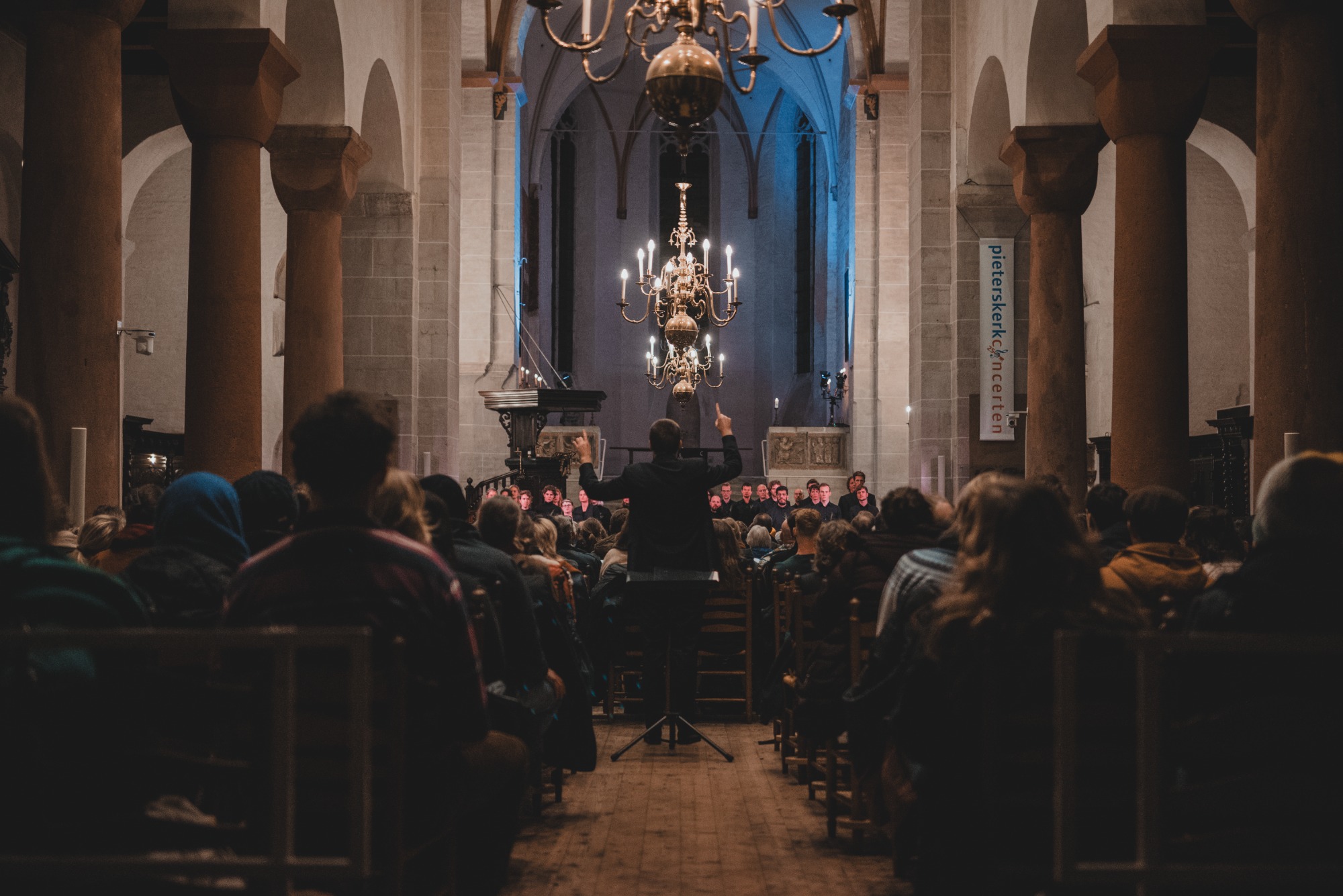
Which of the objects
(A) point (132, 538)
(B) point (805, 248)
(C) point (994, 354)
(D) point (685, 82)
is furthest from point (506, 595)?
(B) point (805, 248)

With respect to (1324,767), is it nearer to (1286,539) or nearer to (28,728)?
(1286,539)

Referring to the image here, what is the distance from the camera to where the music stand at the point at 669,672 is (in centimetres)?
662

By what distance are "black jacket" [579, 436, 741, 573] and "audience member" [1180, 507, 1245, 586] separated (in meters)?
2.22

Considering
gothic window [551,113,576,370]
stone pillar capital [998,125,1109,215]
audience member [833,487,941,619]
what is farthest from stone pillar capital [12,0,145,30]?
gothic window [551,113,576,370]

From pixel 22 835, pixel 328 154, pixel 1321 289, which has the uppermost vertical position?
pixel 328 154

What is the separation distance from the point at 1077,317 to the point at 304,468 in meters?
9.04

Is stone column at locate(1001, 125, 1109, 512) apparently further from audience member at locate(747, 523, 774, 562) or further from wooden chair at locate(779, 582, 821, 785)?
wooden chair at locate(779, 582, 821, 785)

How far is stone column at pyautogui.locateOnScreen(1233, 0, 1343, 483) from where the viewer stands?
20.5 ft

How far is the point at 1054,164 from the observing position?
10758 millimetres

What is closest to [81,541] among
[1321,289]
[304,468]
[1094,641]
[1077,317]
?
[304,468]

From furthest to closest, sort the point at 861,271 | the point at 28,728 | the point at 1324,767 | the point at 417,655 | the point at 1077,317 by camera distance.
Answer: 1. the point at 861,271
2. the point at 1077,317
3. the point at 417,655
4. the point at 1324,767
5. the point at 28,728

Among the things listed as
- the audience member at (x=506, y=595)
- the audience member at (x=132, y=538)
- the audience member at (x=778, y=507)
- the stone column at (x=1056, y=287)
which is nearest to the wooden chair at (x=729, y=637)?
the audience member at (x=506, y=595)

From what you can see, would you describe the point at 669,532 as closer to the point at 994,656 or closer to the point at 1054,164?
the point at 994,656

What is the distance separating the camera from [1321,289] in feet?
20.5
